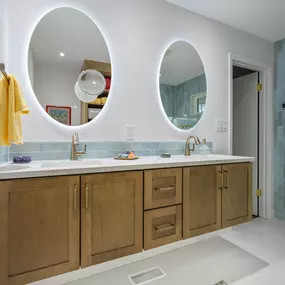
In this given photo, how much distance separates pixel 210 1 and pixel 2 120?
2.12 metres

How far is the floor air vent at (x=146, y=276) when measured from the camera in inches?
55.8

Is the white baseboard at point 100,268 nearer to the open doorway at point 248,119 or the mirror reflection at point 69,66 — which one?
the mirror reflection at point 69,66

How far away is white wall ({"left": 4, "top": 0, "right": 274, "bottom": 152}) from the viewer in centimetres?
155

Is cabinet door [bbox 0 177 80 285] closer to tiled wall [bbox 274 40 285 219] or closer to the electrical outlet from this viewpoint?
the electrical outlet

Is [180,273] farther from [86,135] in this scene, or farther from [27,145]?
[27,145]

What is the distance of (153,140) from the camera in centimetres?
201

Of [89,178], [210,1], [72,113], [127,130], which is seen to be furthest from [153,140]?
[210,1]

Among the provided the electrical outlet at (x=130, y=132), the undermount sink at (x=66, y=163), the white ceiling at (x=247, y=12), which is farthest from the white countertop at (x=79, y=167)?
the white ceiling at (x=247, y=12)

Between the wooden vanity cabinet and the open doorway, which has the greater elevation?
the open doorway

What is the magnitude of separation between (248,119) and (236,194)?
1.56 meters

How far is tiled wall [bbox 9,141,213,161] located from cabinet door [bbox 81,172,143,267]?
1.70ft

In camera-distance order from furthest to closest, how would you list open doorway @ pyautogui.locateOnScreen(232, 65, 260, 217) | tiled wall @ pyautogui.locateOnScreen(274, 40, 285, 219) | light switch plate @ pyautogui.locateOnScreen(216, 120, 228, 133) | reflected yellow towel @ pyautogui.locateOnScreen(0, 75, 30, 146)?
open doorway @ pyautogui.locateOnScreen(232, 65, 260, 217)
tiled wall @ pyautogui.locateOnScreen(274, 40, 285, 219)
light switch plate @ pyautogui.locateOnScreen(216, 120, 228, 133)
reflected yellow towel @ pyautogui.locateOnScreen(0, 75, 30, 146)

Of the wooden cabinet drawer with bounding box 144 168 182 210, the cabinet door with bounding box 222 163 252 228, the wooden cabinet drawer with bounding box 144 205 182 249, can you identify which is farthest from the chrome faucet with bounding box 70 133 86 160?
the cabinet door with bounding box 222 163 252 228

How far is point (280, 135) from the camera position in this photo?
107 inches
